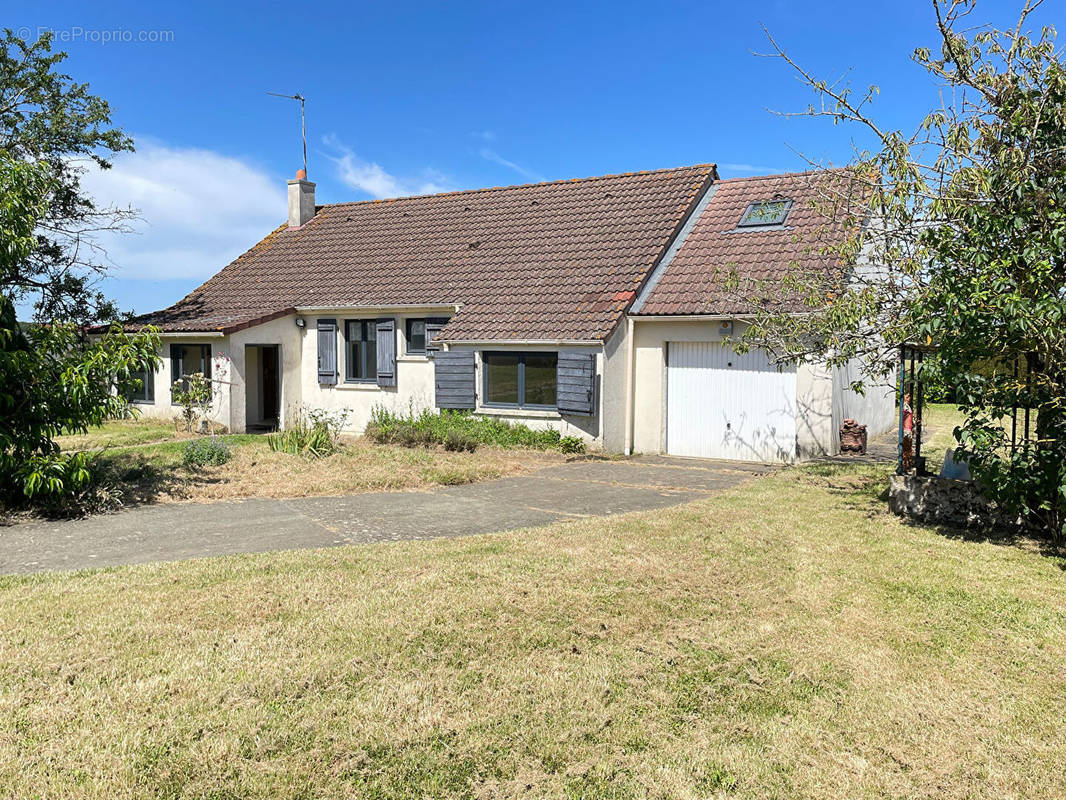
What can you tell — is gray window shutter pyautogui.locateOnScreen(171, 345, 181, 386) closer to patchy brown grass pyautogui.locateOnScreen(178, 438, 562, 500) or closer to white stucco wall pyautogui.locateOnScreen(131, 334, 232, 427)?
white stucco wall pyautogui.locateOnScreen(131, 334, 232, 427)

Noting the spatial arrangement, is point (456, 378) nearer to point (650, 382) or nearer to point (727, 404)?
point (650, 382)

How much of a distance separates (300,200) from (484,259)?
336 inches

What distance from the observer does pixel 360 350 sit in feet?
61.9

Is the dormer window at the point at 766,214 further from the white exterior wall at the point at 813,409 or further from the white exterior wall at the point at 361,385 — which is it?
the white exterior wall at the point at 361,385

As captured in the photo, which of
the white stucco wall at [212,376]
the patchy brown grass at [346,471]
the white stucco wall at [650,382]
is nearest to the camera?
the patchy brown grass at [346,471]

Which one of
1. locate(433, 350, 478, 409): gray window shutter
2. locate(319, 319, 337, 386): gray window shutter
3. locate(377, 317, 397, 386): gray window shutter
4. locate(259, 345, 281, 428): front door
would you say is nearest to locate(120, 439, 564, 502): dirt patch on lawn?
locate(433, 350, 478, 409): gray window shutter

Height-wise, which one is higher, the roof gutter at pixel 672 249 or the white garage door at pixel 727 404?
the roof gutter at pixel 672 249

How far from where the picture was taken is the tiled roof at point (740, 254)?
1397cm

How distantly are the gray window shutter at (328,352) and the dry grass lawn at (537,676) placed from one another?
12066 millimetres

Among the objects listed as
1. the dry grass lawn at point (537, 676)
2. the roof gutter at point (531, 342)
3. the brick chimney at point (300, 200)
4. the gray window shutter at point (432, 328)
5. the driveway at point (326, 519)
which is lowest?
the dry grass lawn at point (537, 676)

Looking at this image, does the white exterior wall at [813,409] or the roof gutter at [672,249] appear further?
the roof gutter at [672,249]

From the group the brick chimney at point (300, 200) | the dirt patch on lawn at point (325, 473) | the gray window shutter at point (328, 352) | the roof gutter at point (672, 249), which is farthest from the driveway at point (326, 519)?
the brick chimney at point (300, 200)

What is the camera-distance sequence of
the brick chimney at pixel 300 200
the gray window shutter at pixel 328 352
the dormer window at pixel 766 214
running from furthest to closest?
the brick chimney at pixel 300 200
the gray window shutter at pixel 328 352
the dormer window at pixel 766 214

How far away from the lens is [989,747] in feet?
13.2
